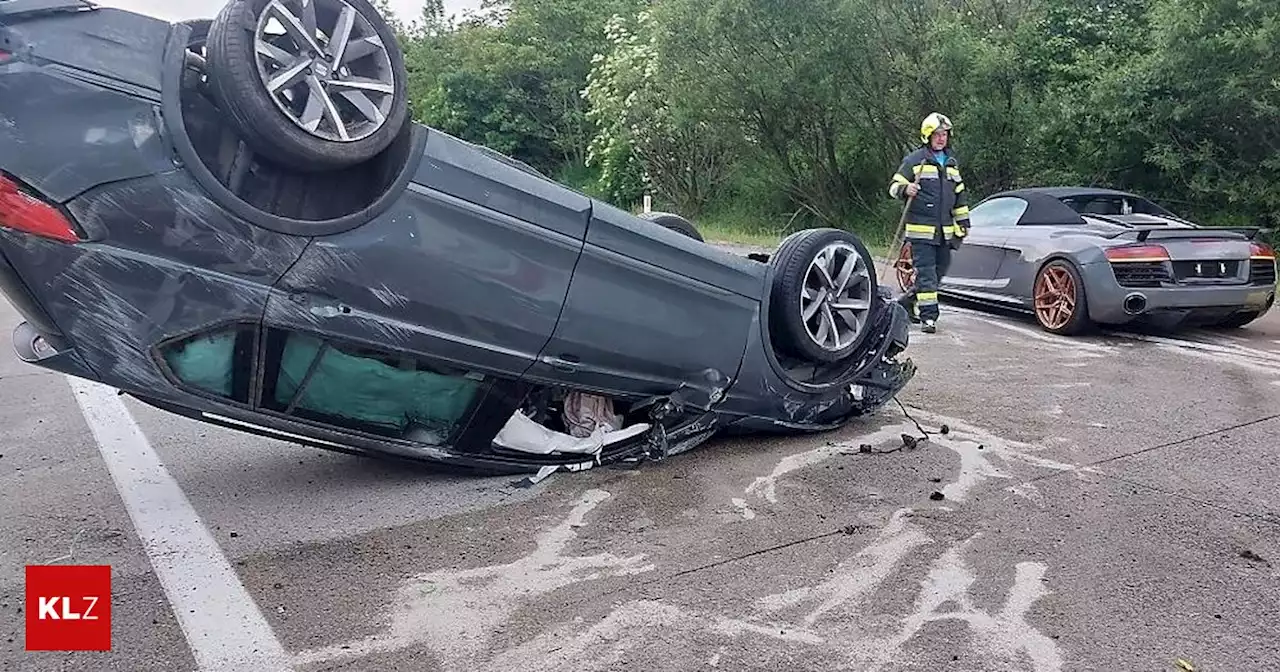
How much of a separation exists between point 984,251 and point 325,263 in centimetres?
730

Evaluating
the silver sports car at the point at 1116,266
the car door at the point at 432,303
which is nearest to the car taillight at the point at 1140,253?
the silver sports car at the point at 1116,266

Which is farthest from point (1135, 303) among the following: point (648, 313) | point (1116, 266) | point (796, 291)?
point (648, 313)

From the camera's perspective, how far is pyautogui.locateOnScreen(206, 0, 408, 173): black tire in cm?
322

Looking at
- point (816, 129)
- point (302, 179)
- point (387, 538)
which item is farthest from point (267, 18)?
point (816, 129)

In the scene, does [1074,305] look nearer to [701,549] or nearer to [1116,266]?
[1116,266]

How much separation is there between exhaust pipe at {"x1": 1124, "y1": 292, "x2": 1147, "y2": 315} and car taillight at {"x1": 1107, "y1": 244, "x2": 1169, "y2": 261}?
29cm

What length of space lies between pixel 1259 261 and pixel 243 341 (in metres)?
7.73

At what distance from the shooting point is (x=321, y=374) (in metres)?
3.72

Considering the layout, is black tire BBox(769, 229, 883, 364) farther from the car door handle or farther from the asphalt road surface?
the car door handle

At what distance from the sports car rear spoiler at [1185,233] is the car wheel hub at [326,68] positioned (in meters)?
6.40

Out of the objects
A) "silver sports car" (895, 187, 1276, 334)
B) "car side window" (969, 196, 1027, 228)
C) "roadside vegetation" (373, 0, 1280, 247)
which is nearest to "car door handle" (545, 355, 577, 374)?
"silver sports car" (895, 187, 1276, 334)

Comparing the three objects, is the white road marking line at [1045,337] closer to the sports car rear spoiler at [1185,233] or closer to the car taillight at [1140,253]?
the car taillight at [1140,253]

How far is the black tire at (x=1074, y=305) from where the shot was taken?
807 cm

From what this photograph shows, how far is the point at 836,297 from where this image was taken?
16.2ft
